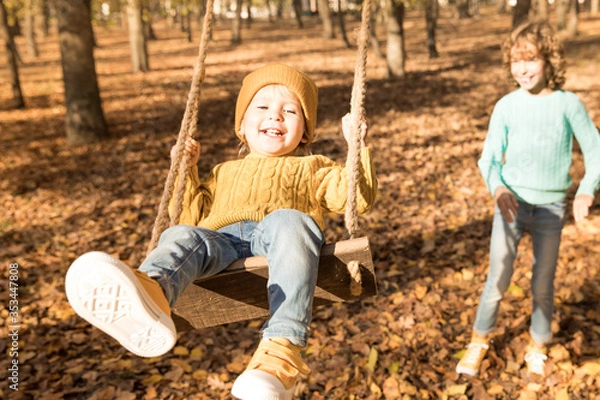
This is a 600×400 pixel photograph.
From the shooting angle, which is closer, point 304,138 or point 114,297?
point 114,297

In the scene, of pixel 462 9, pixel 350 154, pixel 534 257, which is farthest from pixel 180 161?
pixel 462 9

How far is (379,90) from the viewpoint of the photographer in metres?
13.1

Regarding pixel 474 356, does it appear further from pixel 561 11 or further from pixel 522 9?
pixel 561 11

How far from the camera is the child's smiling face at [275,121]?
2.79 meters

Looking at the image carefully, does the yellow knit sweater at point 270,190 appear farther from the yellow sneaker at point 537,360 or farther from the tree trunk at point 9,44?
the tree trunk at point 9,44

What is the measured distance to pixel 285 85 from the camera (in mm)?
2791

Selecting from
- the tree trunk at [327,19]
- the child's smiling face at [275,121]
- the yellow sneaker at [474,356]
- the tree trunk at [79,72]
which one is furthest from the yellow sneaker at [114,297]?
Result: the tree trunk at [327,19]

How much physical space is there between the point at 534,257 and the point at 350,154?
182cm

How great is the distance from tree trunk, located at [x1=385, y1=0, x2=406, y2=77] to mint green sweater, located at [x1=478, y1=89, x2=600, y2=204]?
9719mm

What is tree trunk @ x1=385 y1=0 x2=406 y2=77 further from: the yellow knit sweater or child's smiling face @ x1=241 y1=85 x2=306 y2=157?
the yellow knit sweater

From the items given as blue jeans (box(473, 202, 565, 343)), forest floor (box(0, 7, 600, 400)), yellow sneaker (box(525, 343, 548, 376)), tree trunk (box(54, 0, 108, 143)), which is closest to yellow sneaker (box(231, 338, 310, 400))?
blue jeans (box(473, 202, 565, 343))

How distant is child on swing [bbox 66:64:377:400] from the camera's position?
196 centimetres

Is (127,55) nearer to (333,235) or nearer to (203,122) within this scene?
(203,122)

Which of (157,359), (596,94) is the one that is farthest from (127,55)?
(157,359)
